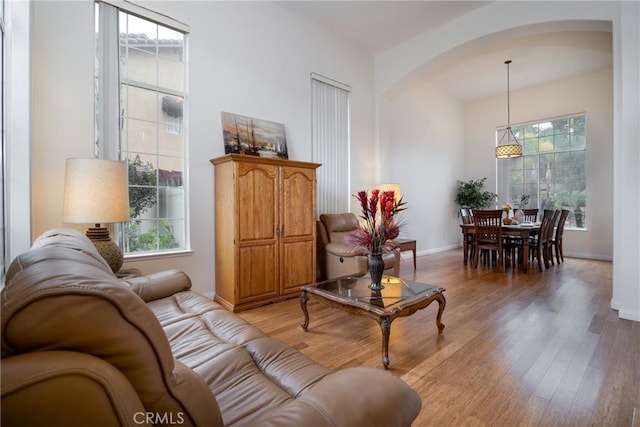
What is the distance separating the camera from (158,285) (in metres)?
2.22

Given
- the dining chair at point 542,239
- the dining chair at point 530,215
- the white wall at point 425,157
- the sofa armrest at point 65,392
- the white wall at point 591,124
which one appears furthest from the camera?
the dining chair at point 530,215

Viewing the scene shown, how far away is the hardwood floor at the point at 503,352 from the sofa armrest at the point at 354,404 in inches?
37.8

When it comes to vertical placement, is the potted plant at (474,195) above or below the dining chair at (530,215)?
above

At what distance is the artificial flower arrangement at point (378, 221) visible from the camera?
7.42ft

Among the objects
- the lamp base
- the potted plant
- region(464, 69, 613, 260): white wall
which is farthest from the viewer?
the potted plant

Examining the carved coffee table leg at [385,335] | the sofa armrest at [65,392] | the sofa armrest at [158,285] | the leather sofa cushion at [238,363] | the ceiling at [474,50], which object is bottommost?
the carved coffee table leg at [385,335]

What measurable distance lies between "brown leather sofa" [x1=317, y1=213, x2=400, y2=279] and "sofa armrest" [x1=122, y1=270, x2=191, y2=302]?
2.17 meters

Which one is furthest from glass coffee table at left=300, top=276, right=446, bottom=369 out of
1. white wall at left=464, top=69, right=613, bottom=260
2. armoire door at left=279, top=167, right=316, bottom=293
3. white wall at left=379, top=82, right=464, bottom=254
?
white wall at left=464, top=69, right=613, bottom=260

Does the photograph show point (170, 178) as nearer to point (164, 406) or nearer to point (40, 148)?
point (40, 148)

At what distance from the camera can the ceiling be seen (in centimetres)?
430

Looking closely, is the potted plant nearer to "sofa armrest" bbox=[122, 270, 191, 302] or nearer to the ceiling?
the ceiling

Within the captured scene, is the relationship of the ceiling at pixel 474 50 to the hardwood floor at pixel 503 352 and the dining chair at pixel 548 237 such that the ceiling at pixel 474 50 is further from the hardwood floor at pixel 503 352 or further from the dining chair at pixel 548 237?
the hardwood floor at pixel 503 352

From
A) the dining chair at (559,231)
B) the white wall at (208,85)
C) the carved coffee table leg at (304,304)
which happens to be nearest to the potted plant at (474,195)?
the dining chair at (559,231)

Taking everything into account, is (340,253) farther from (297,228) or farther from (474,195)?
(474,195)
